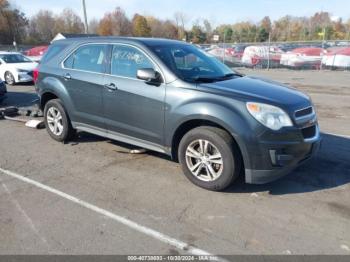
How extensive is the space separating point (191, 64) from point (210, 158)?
4.99 ft

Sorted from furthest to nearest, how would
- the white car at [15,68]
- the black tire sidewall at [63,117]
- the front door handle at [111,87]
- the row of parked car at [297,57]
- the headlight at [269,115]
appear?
the row of parked car at [297,57]
the white car at [15,68]
the black tire sidewall at [63,117]
the front door handle at [111,87]
the headlight at [269,115]

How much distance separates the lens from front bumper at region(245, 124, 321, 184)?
12.8ft

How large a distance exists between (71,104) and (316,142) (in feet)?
12.5

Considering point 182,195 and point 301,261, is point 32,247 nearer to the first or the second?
point 182,195

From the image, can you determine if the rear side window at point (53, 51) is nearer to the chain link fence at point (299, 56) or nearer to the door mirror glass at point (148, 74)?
the door mirror glass at point (148, 74)

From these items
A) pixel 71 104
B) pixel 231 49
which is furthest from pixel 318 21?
pixel 71 104

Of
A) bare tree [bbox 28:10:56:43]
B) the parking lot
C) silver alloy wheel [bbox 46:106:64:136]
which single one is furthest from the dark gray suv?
bare tree [bbox 28:10:56:43]

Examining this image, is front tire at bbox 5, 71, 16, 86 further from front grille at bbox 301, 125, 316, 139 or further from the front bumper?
front grille at bbox 301, 125, 316, 139

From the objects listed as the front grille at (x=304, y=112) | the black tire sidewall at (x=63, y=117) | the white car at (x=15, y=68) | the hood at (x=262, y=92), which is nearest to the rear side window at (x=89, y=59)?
the black tire sidewall at (x=63, y=117)

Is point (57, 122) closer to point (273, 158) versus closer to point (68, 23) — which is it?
point (273, 158)

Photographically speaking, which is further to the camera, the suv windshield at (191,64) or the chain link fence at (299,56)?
the chain link fence at (299,56)

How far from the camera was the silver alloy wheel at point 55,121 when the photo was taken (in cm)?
A: 619

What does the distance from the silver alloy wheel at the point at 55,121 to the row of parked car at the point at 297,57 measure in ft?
64.0

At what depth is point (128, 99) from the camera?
490cm
